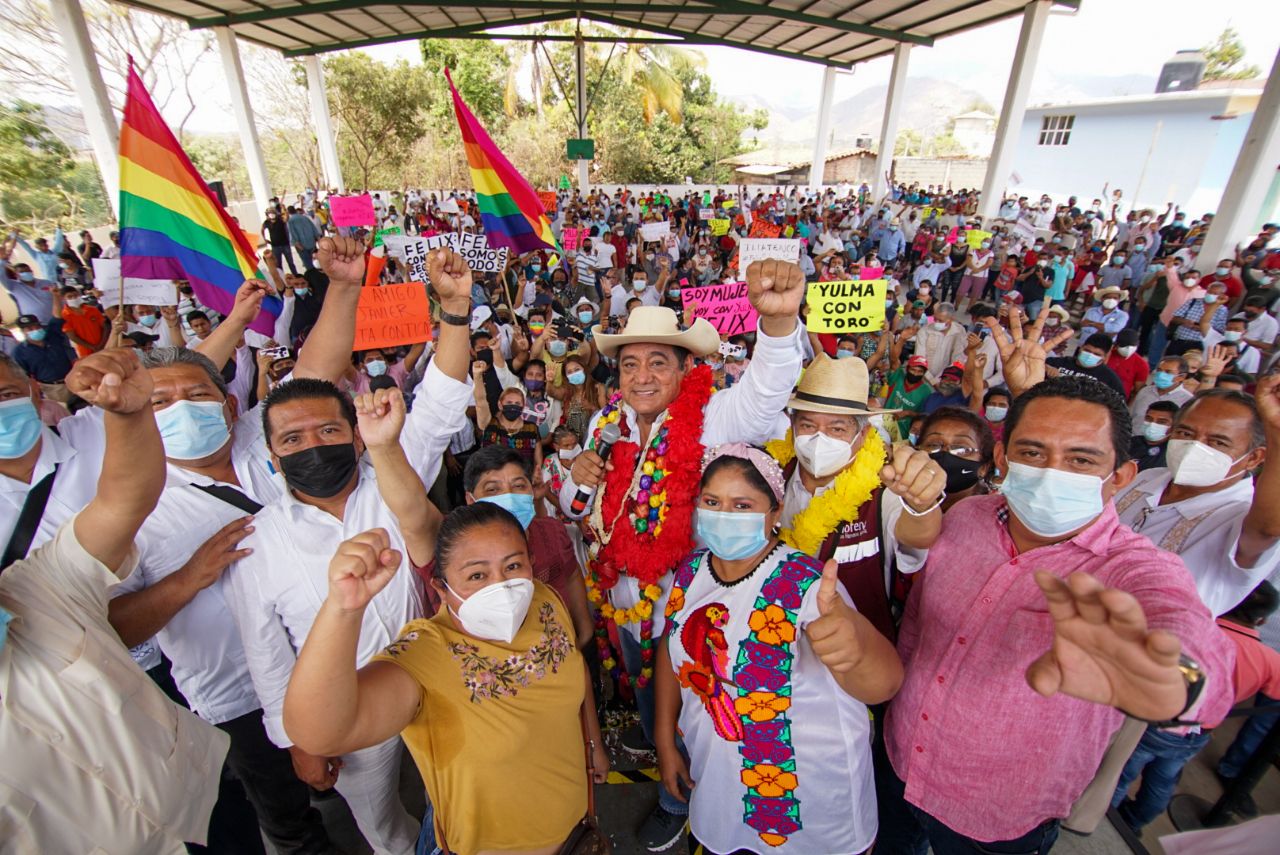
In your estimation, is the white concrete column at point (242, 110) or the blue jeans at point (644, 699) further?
the white concrete column at point (242, 110)

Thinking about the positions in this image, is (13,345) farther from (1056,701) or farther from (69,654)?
(1056,701)

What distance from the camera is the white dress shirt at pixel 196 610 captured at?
2.10m

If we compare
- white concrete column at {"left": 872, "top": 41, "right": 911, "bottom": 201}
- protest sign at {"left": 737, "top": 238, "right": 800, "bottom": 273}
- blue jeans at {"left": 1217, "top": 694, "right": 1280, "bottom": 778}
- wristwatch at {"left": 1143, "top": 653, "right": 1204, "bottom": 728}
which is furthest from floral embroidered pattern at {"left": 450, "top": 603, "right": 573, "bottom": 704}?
white concrete column at {"left": 872, "top": 41, "right": 911, "bottom": 201}

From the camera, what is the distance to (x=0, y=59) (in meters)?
19.1

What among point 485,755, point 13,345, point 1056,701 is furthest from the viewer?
point 13,345

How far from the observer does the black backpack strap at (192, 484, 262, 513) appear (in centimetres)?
223

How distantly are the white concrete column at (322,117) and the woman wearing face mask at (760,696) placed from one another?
76.9 feet

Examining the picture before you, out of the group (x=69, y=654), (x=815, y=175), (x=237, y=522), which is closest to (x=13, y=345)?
(x=237, y=522)

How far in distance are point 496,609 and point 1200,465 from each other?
A: 2721 millimetres

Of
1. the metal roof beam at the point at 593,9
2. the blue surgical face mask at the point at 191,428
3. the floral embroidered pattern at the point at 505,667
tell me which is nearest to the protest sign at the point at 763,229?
the blue surgical face mask at the point at 191,428

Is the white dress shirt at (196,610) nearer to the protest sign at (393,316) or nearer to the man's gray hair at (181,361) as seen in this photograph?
the man's gray hair at (181,361)

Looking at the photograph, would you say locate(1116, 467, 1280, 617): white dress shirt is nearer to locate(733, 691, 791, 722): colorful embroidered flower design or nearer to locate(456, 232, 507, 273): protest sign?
locate(733, 691, 791, 722): colorful embroidered flower design

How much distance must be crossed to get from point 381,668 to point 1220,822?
3831 mm

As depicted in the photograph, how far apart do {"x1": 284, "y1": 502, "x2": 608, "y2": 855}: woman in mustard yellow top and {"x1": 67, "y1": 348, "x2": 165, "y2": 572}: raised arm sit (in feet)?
2.44
